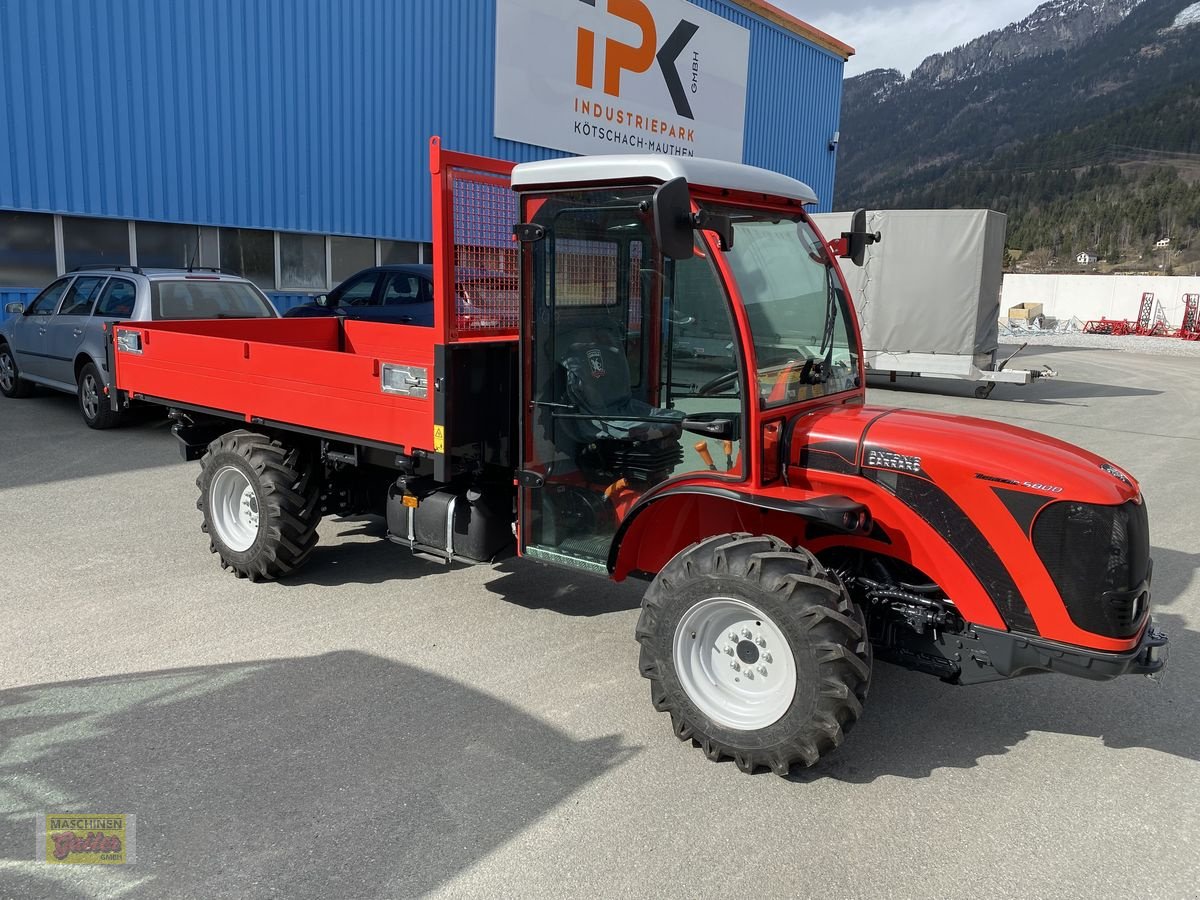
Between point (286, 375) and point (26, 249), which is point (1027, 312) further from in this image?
point (286, 375)

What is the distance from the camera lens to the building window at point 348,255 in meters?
14.8

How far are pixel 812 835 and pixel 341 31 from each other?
14228mm

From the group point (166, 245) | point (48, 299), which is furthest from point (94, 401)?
point (166, 245)

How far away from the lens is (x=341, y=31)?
45.7ft

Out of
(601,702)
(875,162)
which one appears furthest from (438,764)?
(875,162)

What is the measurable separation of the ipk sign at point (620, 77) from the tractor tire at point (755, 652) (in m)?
14.3

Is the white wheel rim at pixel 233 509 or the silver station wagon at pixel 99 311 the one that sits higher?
the silver station wagon at pixel 99 311

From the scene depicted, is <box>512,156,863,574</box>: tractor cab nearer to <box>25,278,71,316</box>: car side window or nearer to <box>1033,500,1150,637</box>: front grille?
<box>1033,500,1150,637</box>: front grille

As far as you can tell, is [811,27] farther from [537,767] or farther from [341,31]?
[537,767]

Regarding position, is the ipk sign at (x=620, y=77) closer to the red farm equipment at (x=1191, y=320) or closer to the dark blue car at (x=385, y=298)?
the dark blue car at (x=385, y=298)

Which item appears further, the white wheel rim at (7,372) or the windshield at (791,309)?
the white wheel rim at (7,372)

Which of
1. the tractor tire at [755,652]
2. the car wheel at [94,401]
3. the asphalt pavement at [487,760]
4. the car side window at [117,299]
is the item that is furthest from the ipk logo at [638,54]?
the tractor tire at [755,652]

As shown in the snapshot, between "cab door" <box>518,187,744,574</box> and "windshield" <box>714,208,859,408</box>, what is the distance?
154mm

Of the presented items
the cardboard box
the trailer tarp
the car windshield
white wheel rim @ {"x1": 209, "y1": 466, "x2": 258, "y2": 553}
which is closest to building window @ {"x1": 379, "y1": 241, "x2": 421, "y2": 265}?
the car windshield
